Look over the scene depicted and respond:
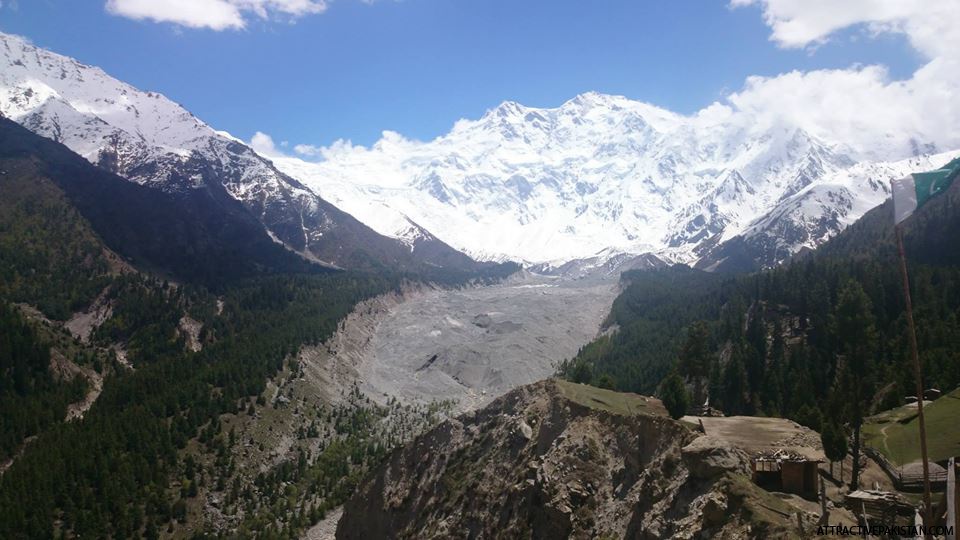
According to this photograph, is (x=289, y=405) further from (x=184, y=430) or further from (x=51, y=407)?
(x=51, y=407)

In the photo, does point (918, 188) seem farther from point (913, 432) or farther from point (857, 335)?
point (857, 335)

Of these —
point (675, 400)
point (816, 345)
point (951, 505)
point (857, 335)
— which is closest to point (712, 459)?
point (951, 505)

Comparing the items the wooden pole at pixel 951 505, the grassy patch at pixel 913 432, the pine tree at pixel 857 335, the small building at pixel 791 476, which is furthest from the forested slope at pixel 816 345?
the wooden pole at pixel 951 505

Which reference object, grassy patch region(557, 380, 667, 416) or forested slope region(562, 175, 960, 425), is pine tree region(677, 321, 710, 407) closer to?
forested slope region(562, 175, 960, 425)

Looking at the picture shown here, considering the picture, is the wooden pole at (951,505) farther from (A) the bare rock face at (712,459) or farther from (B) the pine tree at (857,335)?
(B) the pine tree at (857,335)

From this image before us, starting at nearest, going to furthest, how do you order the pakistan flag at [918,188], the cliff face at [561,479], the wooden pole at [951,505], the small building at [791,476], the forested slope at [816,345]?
the wooden pole at [951,505]
the pakistan flag at [918,188]
the cliff face at [561,479]
the small building at [791,476]
the forested slope at [816,345]

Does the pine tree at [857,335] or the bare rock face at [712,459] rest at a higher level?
the pine tree at [857,335]

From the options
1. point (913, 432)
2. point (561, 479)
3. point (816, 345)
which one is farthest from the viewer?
point (816, 345)
